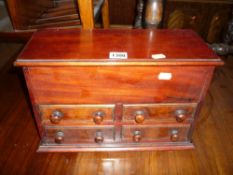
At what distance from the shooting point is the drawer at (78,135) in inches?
41.0

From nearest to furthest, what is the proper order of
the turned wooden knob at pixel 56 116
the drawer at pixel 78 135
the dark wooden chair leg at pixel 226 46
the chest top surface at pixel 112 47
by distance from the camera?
the chest top surface at pixel 112 47 < the turned wooden knob at pixel 56 116 < the drawer at pixel 78 135 < the dark wooden chair leg at pixel 226 46

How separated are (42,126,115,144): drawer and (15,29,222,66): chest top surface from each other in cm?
41

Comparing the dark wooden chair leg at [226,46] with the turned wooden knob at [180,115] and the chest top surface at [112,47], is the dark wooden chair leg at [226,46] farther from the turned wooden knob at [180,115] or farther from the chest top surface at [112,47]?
the turned wooden knob at [180,115]

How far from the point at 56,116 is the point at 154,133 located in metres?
0.54

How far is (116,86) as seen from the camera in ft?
2.90

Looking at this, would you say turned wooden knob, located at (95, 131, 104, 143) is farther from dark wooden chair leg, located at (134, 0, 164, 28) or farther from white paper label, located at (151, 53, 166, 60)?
dark wooden chair leg, located at (134, 0, 164, 28)

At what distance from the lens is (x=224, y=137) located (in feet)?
4.02

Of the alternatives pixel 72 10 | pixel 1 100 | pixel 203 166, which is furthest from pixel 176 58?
pixel 1 100

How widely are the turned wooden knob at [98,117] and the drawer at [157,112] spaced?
0.11m

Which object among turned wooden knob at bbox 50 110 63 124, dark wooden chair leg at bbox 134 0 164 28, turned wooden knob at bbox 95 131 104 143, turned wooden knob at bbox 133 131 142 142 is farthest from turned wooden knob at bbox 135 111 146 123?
dark wooden chair leg at bbox 134 0 164 28

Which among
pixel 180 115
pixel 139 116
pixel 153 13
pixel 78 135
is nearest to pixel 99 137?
pixel 78 135

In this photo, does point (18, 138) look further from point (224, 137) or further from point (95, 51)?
point (224, 137)

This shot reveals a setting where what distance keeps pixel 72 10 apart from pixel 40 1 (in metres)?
0.26

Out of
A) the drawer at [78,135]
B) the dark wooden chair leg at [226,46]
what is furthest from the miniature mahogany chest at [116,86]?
the dark wooden chair leg at [226,46]
